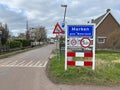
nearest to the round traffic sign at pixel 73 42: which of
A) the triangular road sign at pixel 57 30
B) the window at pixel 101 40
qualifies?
the triangular road sign at pixel 57 30

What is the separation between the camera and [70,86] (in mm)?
10945

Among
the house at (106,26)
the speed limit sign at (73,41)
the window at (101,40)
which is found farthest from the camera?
the window at (101,40)

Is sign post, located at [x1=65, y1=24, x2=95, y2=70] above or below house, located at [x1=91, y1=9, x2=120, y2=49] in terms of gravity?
below

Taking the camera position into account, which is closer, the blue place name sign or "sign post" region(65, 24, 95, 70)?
"sign post" region(65, 24, 95, 70)

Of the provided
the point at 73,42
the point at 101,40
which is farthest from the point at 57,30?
the point at 101,40

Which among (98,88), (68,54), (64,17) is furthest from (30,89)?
(64,17)

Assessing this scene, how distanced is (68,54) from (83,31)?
1364mm

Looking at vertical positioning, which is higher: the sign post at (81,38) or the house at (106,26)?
the house at (106,26)

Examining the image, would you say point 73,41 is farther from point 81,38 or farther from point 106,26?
point 106,26

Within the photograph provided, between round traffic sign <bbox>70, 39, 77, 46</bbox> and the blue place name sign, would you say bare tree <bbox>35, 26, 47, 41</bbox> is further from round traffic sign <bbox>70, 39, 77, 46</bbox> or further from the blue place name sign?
the blue place name sign

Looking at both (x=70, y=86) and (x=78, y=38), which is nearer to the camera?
(x=70, y=86)

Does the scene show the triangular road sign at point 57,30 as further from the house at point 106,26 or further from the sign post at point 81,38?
the house at point 106,26

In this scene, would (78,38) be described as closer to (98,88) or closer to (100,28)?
(98,88)

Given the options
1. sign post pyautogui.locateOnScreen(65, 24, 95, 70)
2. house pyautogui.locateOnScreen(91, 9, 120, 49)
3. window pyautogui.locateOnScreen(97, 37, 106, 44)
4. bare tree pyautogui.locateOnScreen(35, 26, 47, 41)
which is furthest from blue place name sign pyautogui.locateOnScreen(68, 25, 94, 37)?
bare tree pyautogui.locateOnScreen(35, 26, 47, 41)
